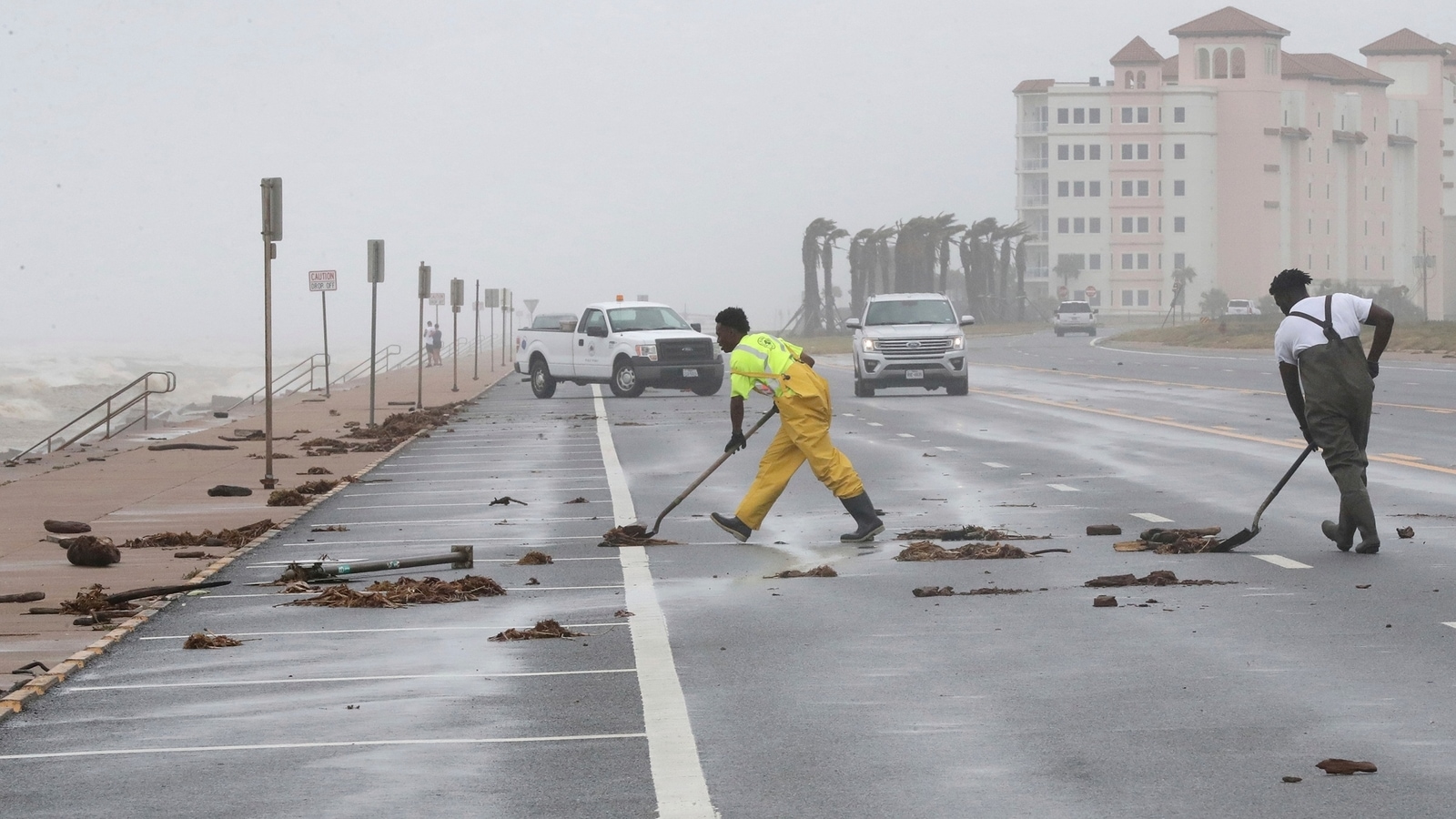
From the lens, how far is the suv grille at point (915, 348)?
128ft

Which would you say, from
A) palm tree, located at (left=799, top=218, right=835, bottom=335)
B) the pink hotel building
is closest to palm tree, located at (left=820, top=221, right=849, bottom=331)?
palm tree, located at (left=799, top=218, right=835, bottom=335)

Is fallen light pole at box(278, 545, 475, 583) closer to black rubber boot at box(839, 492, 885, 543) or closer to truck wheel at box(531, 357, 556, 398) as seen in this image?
black rubber boot at box(839, 492, 885, 543)

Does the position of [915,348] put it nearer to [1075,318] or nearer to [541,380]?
[541,380]

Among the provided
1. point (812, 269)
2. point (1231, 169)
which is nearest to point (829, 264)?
point (812, 269)

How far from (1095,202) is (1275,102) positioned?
17.6 meters

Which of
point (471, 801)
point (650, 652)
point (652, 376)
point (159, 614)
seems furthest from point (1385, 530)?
point (652, 376)

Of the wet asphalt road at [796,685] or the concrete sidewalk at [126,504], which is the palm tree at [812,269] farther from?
the wet asphalt road at [796,685]

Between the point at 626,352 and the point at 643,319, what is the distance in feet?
4.73

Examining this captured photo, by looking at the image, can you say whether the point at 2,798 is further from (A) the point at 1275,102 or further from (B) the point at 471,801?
(A) the point at 1275,102

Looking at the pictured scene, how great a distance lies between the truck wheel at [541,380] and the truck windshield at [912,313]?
23.9ft

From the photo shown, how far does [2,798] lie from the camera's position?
19.9ft

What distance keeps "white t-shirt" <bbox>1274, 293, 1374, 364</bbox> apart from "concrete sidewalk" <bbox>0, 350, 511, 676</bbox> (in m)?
6.77

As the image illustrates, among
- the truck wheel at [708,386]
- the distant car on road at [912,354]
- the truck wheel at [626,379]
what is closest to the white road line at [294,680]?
the distant car on road at [912,354]

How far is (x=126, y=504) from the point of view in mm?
18016
